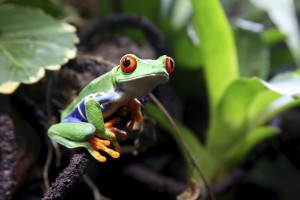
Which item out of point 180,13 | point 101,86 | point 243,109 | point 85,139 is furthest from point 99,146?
point 180,13

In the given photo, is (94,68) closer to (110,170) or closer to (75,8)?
(110,170)

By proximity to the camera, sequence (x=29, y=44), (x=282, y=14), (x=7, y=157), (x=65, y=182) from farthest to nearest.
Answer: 1. (x=282, y=14)
2. (x=29, y=44)
3. (x=7, y=157)
4. (x=65, y=182)

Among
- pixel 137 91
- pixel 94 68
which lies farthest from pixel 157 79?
pixel 94 68

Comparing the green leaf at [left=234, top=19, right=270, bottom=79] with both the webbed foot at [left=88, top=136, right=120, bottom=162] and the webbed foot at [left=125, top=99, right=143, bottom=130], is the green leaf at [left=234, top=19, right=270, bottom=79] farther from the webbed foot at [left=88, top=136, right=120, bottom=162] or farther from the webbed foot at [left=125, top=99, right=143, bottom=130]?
the webbed foot at [left=88, top=136, right=120, bottom=162]

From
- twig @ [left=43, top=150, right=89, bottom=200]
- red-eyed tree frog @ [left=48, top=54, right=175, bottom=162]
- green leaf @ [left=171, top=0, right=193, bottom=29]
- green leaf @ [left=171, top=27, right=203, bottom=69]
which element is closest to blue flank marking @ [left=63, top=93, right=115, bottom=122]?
red-eyed tree frog @ [left=48, top=54, right=175, bottom=162]

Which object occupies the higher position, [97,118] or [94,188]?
[97,118]

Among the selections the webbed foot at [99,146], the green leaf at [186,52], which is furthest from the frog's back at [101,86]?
the green leaf at [186,52]

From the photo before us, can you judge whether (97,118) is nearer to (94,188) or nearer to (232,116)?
(94,188)
